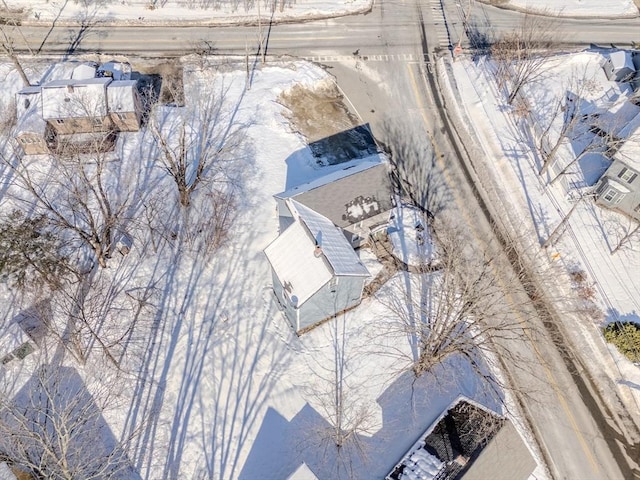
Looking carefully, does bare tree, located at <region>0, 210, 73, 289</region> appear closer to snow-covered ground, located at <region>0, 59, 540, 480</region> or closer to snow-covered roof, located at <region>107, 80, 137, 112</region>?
snow-covered ground, located at <region>0, 59, 540, 480</region>

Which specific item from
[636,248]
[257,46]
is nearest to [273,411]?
[636,248]

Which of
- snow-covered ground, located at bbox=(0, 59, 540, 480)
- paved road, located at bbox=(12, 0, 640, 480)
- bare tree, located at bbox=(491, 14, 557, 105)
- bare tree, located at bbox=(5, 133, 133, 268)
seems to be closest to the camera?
snow-covered ground, located at bbox=(0, 59, 540, 480)

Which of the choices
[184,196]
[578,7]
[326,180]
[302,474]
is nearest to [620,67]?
[578,7]

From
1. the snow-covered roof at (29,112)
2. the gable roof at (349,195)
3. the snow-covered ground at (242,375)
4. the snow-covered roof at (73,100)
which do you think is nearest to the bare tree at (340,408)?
the snow-covered ground at (242,375)

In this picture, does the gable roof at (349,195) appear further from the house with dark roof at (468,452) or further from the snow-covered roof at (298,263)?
the house with dark roof at (468,452)

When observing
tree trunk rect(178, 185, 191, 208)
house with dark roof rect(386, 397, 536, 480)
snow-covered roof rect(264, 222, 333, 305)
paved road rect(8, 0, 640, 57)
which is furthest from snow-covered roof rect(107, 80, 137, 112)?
house with dark roof rect(386, 397, 536, 480)

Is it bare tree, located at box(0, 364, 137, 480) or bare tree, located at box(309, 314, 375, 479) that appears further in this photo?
bare tree, located at box(309, 314, 375, 479)
